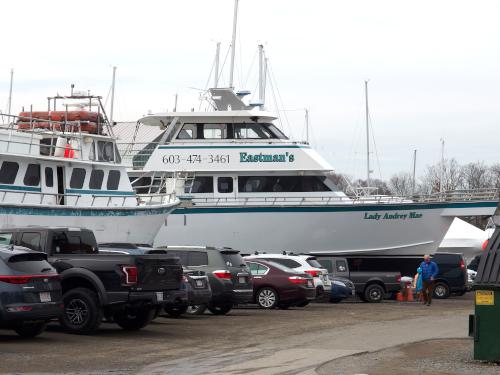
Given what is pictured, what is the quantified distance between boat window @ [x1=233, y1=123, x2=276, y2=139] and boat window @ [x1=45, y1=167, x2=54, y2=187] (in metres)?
10.6

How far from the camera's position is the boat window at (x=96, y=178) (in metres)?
33.2

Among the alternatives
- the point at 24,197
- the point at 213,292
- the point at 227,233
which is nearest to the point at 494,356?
the point at 213,292

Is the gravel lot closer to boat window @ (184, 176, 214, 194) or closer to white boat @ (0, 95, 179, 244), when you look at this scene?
white boat @ (0, 95, 179, 244)

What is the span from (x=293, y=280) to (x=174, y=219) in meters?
12.7

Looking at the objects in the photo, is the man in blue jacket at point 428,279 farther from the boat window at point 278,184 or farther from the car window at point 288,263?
the boat window at point 278,184

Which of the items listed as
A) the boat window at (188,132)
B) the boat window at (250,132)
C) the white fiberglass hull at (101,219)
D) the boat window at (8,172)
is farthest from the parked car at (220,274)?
the boat window at (188,132)

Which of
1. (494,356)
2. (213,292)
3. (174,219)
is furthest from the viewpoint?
(174,219)

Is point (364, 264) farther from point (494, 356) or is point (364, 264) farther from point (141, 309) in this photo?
point (494, 356)

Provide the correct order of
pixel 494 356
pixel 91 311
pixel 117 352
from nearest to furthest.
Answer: pixel 494 356 < pixel 117 352 < pixel 91 311

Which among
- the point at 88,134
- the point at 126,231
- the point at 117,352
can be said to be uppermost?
the point at 88,134

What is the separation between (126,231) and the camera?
32.6 metres

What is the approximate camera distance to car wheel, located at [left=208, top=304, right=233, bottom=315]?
24.1 m

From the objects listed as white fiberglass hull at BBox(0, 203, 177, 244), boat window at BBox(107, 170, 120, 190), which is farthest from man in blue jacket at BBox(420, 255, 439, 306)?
boat window at BBox(107, 170, 120, 190)

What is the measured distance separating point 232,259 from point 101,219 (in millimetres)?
8150
